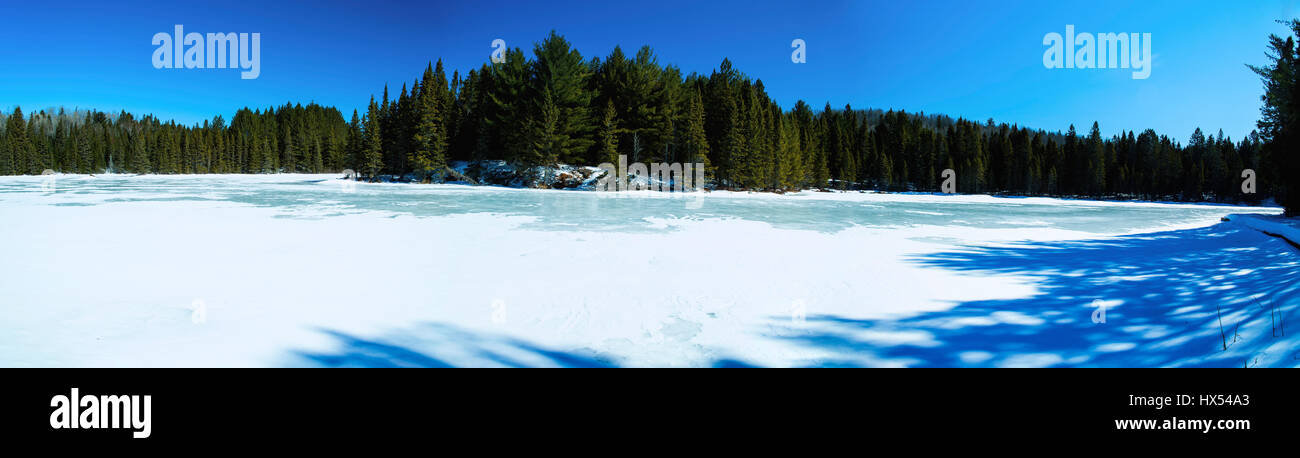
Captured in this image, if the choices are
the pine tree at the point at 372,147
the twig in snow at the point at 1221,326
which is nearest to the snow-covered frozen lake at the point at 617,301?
the twig in snow at the point at 1221,326

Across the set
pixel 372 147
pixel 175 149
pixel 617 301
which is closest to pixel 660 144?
pixel 372 147

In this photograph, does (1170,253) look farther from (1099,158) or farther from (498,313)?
(1099,158)

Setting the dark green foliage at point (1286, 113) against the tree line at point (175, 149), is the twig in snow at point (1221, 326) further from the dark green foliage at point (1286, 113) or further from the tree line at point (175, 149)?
the tree line at point (175, 149)

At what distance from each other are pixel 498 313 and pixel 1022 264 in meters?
7.23

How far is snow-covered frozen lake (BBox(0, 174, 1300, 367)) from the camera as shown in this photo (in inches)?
140

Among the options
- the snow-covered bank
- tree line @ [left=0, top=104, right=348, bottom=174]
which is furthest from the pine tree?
the snow-covered bank

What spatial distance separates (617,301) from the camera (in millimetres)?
5102

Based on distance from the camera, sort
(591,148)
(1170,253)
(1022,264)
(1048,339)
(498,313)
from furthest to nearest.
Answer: (591,148)
(1170,253)
(1022,264)
(498,313)
(1048,339)

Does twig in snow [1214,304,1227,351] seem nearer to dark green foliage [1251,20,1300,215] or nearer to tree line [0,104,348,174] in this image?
dark green foliage [1251,20,1300,215]

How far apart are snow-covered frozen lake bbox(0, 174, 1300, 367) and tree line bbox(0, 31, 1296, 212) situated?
1493 cm

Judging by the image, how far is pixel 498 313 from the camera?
180 inches

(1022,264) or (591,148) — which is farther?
(591,148)
